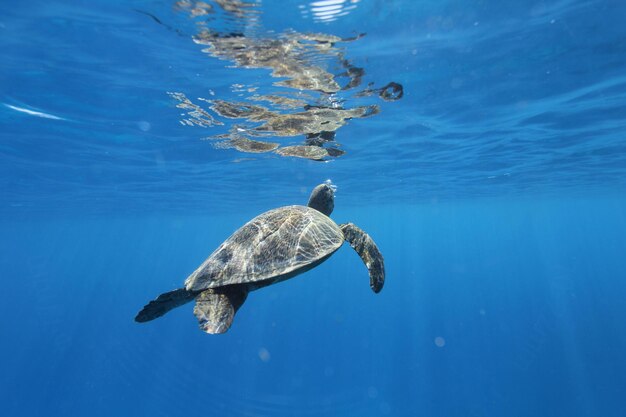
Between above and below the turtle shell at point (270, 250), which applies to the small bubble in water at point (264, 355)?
below

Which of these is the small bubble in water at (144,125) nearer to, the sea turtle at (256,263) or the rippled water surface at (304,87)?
the rippled water surface at (304,87)

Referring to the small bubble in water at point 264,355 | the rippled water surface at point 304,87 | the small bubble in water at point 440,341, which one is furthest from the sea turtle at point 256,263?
the small bubble in water at point 440,341

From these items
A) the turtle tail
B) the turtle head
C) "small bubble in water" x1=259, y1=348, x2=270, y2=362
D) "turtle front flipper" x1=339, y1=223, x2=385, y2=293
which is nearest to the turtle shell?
the turtle tail

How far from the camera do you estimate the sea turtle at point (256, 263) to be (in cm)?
484

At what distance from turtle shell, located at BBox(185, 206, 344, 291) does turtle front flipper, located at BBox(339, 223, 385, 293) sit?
473 millimetres

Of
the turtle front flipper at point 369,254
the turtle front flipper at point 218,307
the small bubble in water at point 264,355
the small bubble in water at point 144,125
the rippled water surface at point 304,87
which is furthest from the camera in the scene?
the small bubble in water at point 264,355

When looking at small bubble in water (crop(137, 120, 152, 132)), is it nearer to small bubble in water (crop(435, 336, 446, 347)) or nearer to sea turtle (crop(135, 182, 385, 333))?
sea turtle (crop(135, 182, 385, 333))

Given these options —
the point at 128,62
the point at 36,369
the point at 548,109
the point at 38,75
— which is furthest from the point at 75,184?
the point at 36,369

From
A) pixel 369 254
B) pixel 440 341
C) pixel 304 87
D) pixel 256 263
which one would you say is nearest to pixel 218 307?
pixel 256 263

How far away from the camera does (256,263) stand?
5.20 meters

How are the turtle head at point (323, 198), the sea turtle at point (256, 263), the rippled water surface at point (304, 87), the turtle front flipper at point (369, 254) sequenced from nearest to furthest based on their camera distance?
the sea turtle at point (256, 263) → the turtle front flipper at point (369, 254) → the rippled water surface at point (304, 87) → the turtle head at point (323, 198)

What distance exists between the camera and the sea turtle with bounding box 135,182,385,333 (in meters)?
4.84

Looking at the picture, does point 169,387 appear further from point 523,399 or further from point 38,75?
point 38,75

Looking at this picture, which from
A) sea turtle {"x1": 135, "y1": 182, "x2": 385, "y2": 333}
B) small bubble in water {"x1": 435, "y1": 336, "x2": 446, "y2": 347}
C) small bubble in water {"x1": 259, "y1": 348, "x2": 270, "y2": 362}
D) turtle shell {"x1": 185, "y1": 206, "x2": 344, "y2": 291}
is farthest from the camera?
small bubble in water {"x1": 259, "y1": 348, "x2": 270, "y2": 362}
